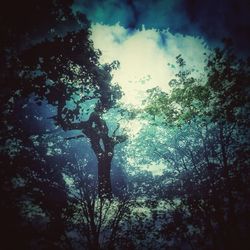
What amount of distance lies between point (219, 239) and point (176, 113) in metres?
9.03

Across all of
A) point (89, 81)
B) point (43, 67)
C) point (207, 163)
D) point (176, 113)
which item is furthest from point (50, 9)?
point (207, 163)

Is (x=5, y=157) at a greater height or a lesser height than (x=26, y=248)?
greater

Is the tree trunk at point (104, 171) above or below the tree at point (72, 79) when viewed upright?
below

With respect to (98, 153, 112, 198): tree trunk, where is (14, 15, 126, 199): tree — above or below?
above

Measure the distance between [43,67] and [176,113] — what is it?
24.6ft

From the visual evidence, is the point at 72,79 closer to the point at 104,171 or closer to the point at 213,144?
the point at 104,171

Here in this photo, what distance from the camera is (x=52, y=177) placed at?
17.3m

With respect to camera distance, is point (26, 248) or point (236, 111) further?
point (26, 248)

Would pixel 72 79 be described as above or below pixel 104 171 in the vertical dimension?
above

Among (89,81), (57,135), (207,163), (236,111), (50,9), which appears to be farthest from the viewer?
(57,135)

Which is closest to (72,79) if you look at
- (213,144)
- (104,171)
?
(104,171)

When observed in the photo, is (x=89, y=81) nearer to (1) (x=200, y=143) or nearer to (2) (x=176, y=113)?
(2) (x=176, y=113)

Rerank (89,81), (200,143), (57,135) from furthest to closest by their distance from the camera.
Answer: (57,135) < (200,143) < (89,81)

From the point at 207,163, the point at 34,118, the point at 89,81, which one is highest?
the point at 34,118
